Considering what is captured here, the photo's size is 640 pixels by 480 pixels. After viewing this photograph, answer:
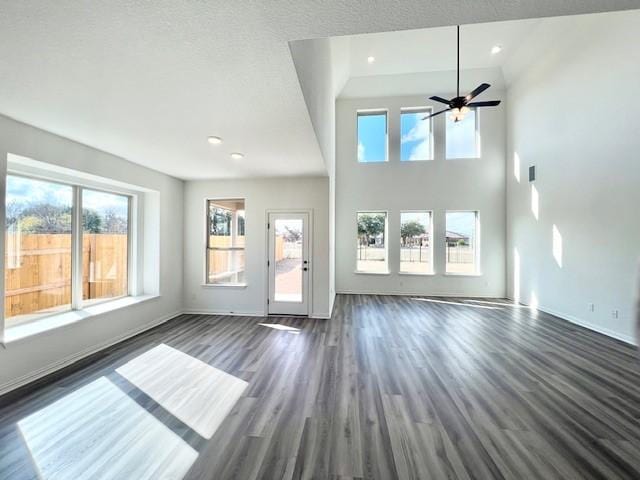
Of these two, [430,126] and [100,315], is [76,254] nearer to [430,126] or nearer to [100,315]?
[100,315]

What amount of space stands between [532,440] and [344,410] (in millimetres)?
1377

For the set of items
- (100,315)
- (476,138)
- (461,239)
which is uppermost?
(476,138)

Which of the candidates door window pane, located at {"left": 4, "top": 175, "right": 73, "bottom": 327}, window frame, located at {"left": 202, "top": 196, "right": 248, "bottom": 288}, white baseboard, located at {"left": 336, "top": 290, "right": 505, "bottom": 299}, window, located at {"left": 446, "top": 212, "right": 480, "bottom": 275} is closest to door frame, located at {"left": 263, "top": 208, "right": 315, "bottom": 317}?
window frame, located at {"left": 202, "top": 196, "right": 248, "bottom": 288}

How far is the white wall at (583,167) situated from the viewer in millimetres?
3748

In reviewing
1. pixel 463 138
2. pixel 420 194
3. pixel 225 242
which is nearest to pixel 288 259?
pixel 225 242

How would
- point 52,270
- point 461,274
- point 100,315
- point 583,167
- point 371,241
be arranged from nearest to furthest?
point 52,270, point 100,315, point 583,167, point 461,274, point 371,241

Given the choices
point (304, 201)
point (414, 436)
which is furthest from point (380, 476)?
point (304, 201)

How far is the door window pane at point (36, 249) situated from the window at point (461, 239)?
306 inches

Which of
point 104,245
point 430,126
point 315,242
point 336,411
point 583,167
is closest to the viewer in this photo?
point 336,411

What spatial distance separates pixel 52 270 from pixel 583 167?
26.9ft

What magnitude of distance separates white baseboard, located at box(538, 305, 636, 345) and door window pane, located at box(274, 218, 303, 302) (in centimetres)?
490

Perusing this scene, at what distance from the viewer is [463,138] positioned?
7.08 meters

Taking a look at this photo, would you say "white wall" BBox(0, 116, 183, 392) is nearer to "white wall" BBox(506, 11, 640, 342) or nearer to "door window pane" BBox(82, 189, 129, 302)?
"door window pane" BBox(82, 189, 129, 302)

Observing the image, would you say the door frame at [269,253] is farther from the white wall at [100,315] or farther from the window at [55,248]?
the window at [55,248]
